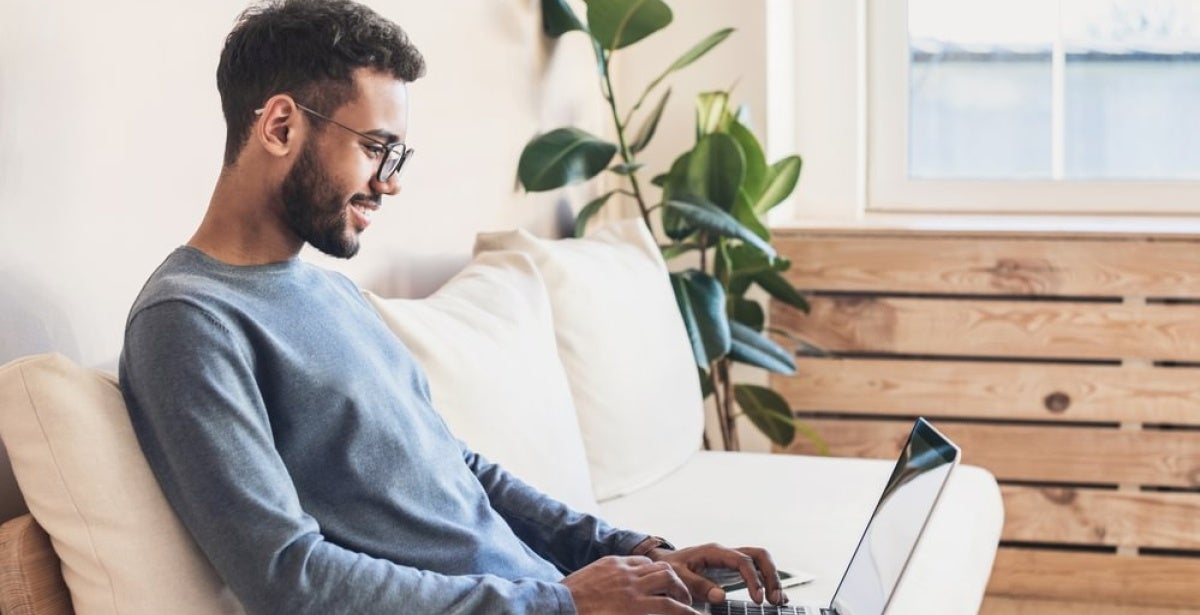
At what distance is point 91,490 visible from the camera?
3.85 feet

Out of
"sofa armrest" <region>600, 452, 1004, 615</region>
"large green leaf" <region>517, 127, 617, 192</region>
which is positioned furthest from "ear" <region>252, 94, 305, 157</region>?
"large green leaf" <region>517, 127, 617, 192</region>

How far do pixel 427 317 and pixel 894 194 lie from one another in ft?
5.86

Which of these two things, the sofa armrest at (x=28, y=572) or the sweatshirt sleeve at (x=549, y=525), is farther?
the sweatshirt sleeve at (x=549, y=525)

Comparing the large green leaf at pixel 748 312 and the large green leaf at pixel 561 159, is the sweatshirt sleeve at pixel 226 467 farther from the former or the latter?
the large green leaf at pixel 748 312

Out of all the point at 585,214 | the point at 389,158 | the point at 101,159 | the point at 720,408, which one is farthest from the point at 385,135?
the point at 720,408

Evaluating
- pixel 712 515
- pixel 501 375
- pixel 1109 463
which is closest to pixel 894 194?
pixel 1109 463

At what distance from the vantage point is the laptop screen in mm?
1548

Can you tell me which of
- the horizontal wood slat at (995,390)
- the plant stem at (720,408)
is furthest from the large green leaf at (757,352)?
→ the horizontal wood slat at (995,390)

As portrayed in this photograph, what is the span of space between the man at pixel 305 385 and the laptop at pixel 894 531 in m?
0.27

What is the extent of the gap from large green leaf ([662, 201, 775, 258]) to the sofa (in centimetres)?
8

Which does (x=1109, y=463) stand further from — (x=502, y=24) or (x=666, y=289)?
(x=502, y=24)

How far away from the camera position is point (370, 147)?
1.35 meters

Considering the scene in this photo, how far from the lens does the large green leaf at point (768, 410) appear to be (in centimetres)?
296

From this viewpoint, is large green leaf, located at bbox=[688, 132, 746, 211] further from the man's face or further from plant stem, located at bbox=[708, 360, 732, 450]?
the man's face
